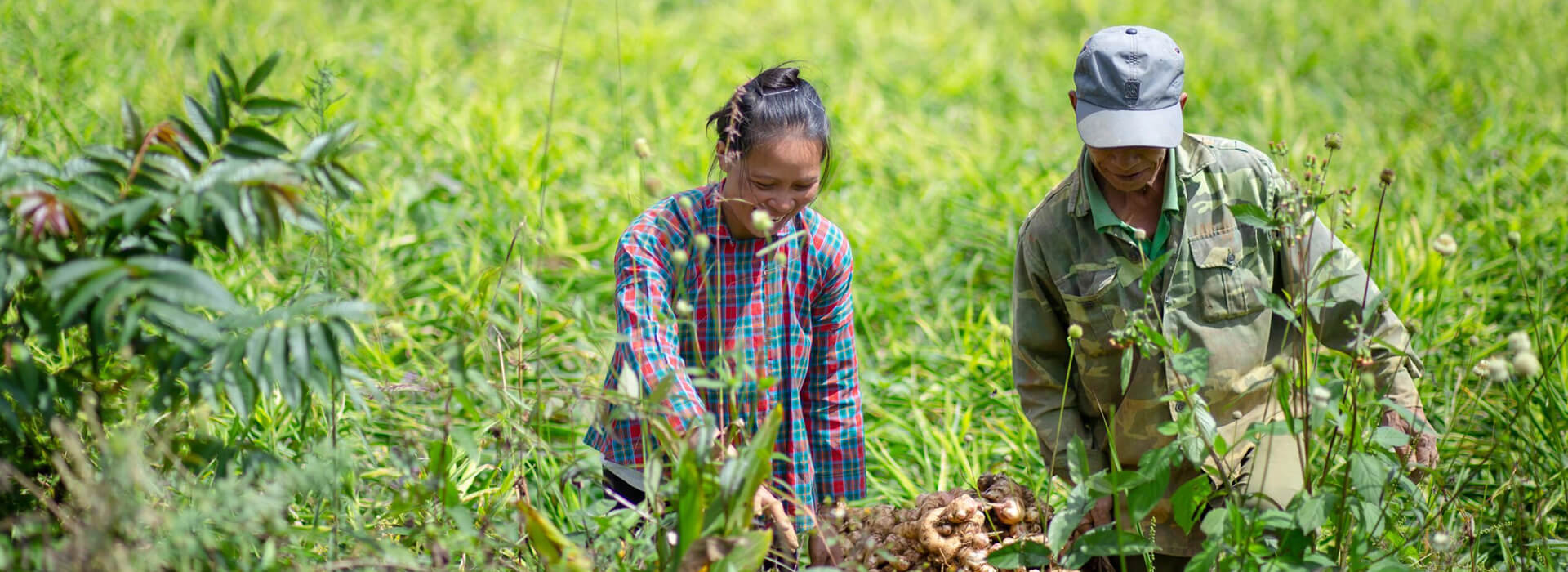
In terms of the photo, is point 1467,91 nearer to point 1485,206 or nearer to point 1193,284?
point 1485,206

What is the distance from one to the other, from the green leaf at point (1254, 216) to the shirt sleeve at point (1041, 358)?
448 millimetres

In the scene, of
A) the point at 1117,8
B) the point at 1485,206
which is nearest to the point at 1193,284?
the point at 1485,206

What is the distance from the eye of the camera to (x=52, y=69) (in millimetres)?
4062

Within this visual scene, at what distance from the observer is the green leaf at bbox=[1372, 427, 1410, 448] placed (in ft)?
5.47

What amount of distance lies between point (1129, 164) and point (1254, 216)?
0.26m

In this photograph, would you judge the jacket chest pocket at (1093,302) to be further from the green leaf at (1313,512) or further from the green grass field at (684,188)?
the green leaf at (1313,512)

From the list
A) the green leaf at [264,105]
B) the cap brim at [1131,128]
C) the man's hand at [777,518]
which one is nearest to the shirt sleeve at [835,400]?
the man's hand at [777,518]

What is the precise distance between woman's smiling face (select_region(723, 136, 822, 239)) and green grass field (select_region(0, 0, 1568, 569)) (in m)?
0.17

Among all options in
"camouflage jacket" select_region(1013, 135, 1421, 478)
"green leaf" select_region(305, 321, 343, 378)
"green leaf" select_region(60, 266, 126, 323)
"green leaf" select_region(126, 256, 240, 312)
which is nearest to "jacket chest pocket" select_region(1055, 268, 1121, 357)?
"camouflage jacket" select_region(1013, 135, 1421, 478)

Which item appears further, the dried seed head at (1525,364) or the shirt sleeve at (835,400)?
the shirt sleeve at (835,400)

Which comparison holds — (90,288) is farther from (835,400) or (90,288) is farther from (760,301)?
(835,400)

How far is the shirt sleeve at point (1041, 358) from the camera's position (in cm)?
211

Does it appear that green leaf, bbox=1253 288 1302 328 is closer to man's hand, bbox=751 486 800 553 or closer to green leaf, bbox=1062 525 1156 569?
green leaf, bbox=1062 525 1156 569

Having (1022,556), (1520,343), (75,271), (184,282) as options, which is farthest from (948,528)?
(75,271)
